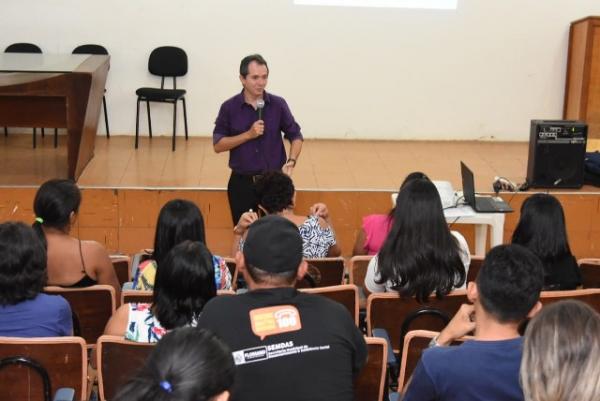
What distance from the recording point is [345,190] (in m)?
5.91

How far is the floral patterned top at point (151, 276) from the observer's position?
3283 mm

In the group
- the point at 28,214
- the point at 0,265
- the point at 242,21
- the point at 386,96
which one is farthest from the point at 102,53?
the point at 0,265

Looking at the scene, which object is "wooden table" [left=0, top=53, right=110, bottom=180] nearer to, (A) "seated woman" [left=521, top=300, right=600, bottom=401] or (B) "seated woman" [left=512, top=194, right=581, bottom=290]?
(B) "seated woman" [left=512, top=194, right=581, bottom=290]

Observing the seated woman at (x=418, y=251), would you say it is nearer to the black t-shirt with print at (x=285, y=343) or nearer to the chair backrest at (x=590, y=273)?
the chair backrest at (x=590, y=273)

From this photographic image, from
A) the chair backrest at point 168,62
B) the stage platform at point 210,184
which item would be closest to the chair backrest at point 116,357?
the stage platform at point 210,184

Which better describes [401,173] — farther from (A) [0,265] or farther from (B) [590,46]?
(A) [0,265]

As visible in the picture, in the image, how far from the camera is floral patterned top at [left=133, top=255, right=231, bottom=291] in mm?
3283

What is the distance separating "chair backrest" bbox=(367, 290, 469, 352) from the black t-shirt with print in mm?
937

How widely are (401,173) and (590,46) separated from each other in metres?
2.41

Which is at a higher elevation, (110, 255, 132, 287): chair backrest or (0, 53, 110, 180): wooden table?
(0, 53, 110, 180): wooden table

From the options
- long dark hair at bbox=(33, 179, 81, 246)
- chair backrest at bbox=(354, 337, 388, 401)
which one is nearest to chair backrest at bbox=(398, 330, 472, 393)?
chair backrest at bbox=(354, 337, 388, 401)

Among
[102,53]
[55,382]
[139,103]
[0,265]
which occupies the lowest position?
[55,382]

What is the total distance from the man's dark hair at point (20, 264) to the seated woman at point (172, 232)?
57 cm

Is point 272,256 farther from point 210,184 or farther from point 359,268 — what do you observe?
point 210,184
